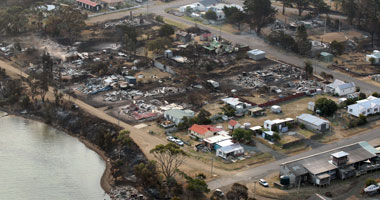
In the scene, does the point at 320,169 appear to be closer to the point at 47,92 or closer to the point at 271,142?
the point at 271,142

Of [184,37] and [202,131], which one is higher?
[184,37]

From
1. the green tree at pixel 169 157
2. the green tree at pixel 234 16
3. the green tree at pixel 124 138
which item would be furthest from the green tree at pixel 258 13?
the green tree at pixel 169 157

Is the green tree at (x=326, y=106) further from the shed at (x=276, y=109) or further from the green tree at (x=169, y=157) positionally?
the green tree at (x=169, y=157)

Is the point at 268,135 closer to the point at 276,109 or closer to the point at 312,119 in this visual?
the point at 312,119

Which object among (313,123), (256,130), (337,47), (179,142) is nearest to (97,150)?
(179,142)

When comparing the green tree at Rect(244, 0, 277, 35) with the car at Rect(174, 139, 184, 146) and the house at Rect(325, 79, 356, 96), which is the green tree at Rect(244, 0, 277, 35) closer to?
the house at Rect(325, 79, 356, 96)

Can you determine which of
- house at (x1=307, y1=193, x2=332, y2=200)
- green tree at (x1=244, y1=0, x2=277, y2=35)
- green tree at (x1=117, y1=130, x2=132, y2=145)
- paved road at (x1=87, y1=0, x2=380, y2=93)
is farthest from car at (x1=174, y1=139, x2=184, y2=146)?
green tree at (x1=244, y1=0, x2=277, y2=35)
